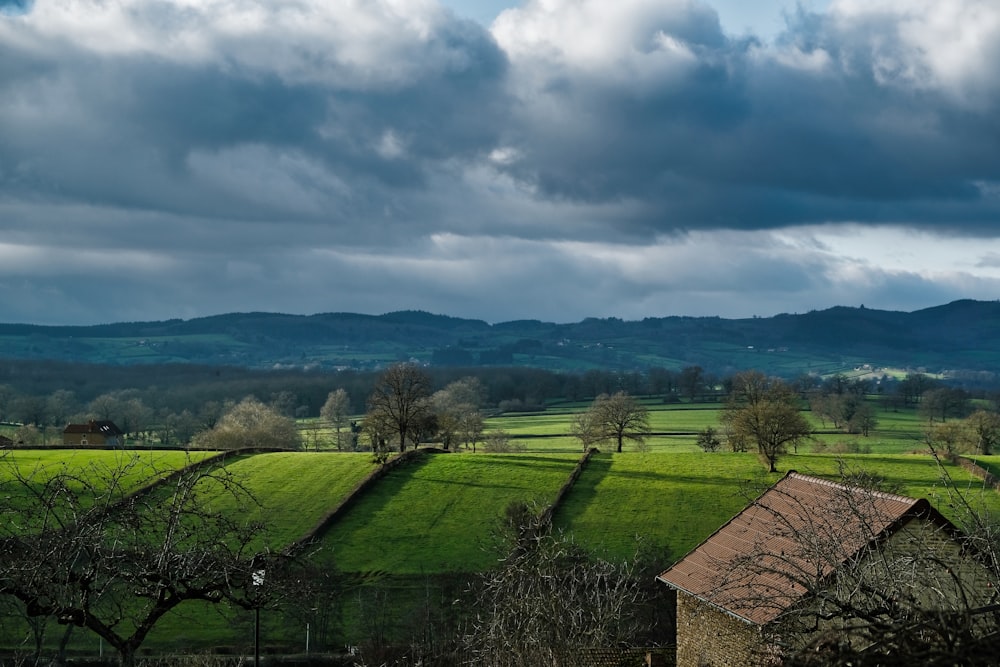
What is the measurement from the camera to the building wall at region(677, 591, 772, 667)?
22.6 meters

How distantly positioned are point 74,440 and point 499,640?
101667 millimetres

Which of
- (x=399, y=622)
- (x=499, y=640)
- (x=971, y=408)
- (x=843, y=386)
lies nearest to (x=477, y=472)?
(x=399, y=622)

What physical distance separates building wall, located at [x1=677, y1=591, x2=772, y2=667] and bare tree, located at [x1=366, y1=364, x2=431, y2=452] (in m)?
59.8

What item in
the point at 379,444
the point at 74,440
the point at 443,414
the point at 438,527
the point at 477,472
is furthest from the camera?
the point at 74,440

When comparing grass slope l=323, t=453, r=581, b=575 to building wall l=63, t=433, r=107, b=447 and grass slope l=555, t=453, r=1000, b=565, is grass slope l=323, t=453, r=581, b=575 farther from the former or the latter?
building wall l=63, t=433, r=107, b=447

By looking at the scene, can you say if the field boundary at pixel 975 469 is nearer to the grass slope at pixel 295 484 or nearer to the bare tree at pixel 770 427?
the bare tree at pixel 770 427

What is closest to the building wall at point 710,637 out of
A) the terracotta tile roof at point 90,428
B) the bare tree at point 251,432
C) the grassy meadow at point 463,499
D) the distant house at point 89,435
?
the grassy meadow at point 463,499

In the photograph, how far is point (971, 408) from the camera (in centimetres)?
13288

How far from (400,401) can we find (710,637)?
62713 millimetres

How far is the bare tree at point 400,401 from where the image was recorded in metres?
84.6

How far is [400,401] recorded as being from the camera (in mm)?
85125

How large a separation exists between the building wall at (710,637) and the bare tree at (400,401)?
196 feet

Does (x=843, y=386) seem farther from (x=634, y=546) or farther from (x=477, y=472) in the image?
(x=634, y=546)

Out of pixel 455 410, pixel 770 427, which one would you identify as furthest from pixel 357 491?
pixel 455 410
